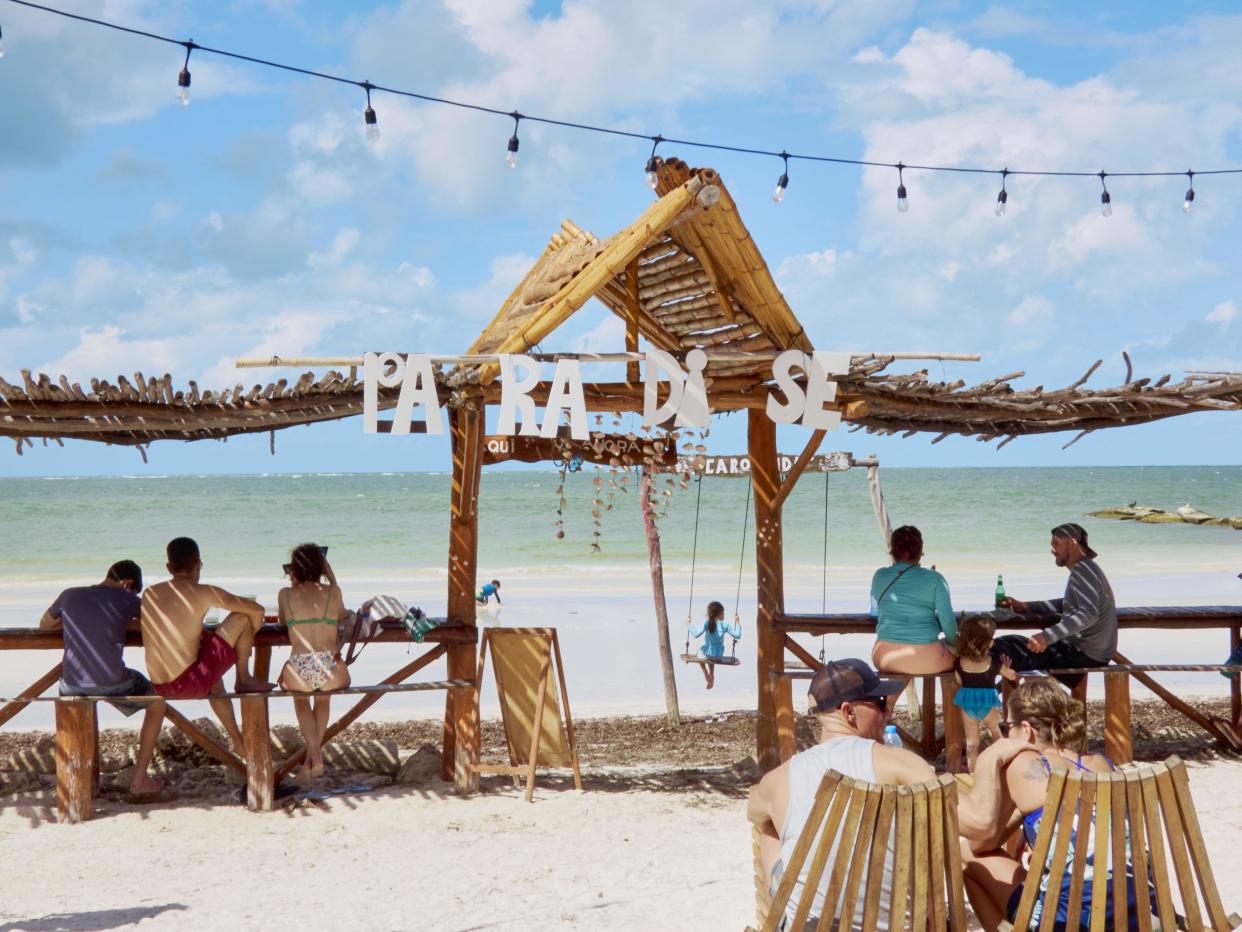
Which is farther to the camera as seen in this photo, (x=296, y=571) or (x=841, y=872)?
(x=296, y=571)

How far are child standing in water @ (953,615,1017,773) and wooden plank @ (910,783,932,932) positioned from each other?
3118 mm

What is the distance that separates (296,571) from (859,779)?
3.66 m

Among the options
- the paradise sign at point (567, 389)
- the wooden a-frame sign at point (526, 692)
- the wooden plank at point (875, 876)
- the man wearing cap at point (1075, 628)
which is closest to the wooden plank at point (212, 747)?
the wooden a-frame sign at point (526, 692)

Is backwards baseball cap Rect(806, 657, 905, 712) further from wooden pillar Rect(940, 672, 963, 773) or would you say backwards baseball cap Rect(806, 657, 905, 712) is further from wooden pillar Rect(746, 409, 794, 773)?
wooden pillar Rect(746, 409, 794, 773)

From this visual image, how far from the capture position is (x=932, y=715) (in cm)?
689

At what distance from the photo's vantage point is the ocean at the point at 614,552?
468 inches

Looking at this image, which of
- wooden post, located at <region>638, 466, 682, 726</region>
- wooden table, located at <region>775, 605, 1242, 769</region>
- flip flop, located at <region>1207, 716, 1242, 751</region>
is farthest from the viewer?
wooden post, located at <region>638, 466, 682, 726</region>

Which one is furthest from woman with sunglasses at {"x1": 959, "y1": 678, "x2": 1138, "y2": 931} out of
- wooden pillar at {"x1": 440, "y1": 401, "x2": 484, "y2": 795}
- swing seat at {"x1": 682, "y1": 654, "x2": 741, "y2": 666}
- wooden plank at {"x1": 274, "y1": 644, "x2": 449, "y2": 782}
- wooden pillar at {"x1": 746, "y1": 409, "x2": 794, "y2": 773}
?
swing seat at {"x1": 682, "y1": 654, "x2": 741, "y2": 666}

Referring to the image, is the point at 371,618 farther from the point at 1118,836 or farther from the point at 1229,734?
the point at 1229,734

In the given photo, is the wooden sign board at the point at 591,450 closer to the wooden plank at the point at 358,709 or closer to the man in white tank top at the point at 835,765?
the wooden plank at the point at 358,709

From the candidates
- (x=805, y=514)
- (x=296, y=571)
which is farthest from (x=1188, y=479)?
(x=296, y=571)

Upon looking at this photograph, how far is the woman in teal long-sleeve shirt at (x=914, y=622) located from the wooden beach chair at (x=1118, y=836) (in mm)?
2950

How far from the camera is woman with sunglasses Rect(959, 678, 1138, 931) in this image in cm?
312

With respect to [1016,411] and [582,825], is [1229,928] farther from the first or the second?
[1016,411]
